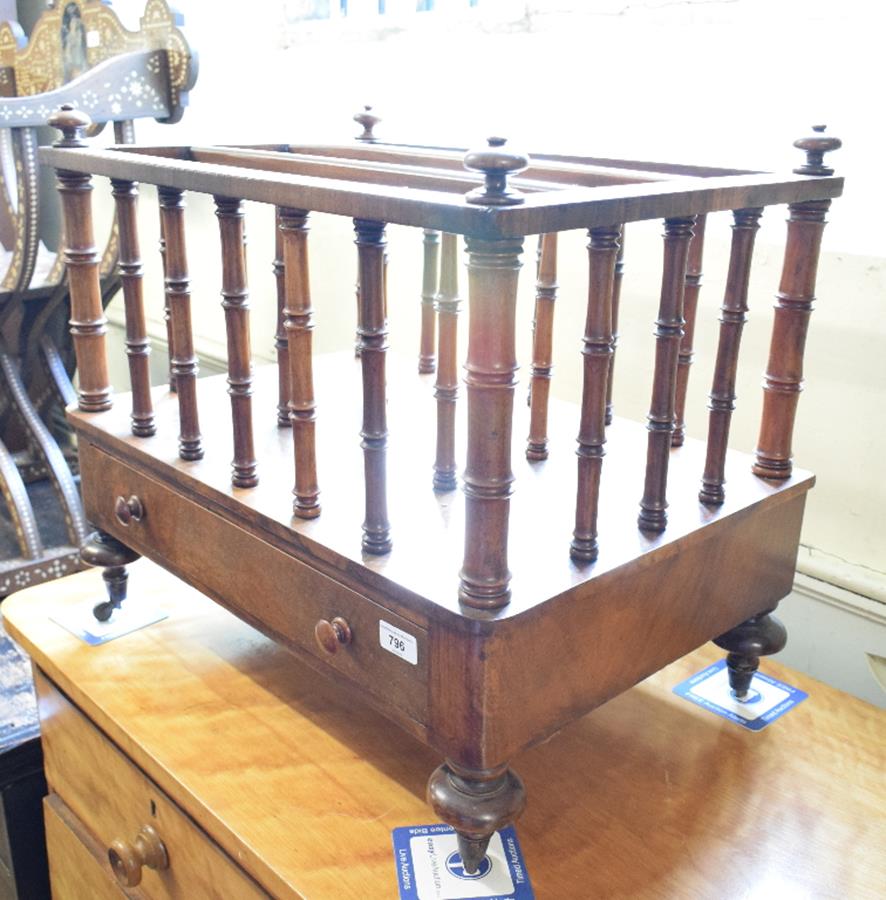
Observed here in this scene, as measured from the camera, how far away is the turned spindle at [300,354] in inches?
33.5

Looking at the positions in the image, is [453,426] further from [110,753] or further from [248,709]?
[110,753]

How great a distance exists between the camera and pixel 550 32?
161cm

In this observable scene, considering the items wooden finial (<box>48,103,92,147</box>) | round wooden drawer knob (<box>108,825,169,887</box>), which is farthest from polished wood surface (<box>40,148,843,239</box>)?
round wooden drawer knob (<box>108,825,169,887</box>)

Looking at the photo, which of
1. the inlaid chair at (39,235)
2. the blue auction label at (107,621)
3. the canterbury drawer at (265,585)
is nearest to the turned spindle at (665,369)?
the canterbury drawer at (265,585)

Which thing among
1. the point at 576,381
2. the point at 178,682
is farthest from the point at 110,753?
the point at 576,381

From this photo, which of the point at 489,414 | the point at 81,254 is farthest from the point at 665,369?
the point at 81,254

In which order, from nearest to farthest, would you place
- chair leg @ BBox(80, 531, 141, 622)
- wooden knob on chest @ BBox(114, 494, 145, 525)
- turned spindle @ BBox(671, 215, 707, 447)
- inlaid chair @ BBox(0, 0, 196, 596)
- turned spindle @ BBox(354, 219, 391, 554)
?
turned spindle @ BBox(354, 219, 391, 554)
turned spindle @ BBox(671, 215, 707, 447)
wooden knob on chest @ BBox(114, 494, 145, 525)
chair leg @ BBox(80, 531, 141, 622)
inlaid chair @ BBox(0, 0, 196, 596)

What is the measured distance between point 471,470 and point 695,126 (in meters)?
0.85

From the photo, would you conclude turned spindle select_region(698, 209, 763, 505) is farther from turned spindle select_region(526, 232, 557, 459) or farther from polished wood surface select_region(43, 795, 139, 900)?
polished wood surface select_region(43, 795, 139, 900)

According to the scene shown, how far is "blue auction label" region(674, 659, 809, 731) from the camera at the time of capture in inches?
46.0

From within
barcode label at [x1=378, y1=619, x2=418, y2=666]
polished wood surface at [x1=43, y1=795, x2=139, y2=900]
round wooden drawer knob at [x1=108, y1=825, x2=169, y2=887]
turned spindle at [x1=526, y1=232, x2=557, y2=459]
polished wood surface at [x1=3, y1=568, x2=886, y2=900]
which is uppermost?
turned spindle at [x1=526, y1=232, x2=557, y2=459]

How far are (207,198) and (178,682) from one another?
1453mm

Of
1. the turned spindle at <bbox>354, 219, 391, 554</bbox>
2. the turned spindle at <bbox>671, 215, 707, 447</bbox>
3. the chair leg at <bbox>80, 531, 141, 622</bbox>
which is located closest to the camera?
the turned spindle at <bbox>354, 219, 391, 554</bbox>

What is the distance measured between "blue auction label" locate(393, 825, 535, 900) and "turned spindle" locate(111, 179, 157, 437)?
1.62ft
